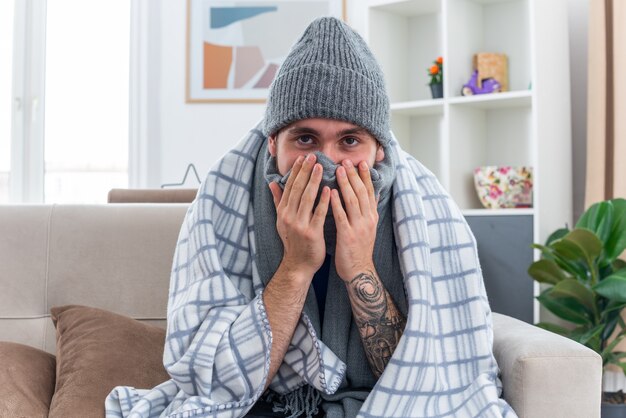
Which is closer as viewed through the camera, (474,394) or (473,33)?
(474,394)

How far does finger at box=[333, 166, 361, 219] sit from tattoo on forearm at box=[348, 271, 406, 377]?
0.39ft

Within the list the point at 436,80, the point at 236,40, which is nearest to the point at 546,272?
the point at 436,80

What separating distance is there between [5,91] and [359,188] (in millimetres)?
3468

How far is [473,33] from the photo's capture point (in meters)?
3.13

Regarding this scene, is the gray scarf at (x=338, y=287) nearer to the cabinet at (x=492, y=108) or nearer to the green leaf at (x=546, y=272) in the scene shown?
the green leaf at (x=546, y=272)

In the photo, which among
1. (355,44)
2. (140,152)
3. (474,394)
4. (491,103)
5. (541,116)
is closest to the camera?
(474,394)

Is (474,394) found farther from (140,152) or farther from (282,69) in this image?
(140,152)

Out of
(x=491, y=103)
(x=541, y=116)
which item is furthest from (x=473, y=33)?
(x=541, y=116)

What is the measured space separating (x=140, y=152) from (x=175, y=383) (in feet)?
9.49

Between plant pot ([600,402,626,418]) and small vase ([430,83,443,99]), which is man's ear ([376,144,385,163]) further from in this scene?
small vase ([430,83,443,99])

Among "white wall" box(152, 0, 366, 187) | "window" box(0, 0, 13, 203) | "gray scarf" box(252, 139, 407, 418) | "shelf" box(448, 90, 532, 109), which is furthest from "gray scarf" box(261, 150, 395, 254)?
"window" box(0, 0, 13, 203)

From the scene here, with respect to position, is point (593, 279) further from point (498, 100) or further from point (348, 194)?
point (348, 194)

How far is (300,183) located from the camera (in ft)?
4.35

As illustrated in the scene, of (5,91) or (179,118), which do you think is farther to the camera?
(5,91)
